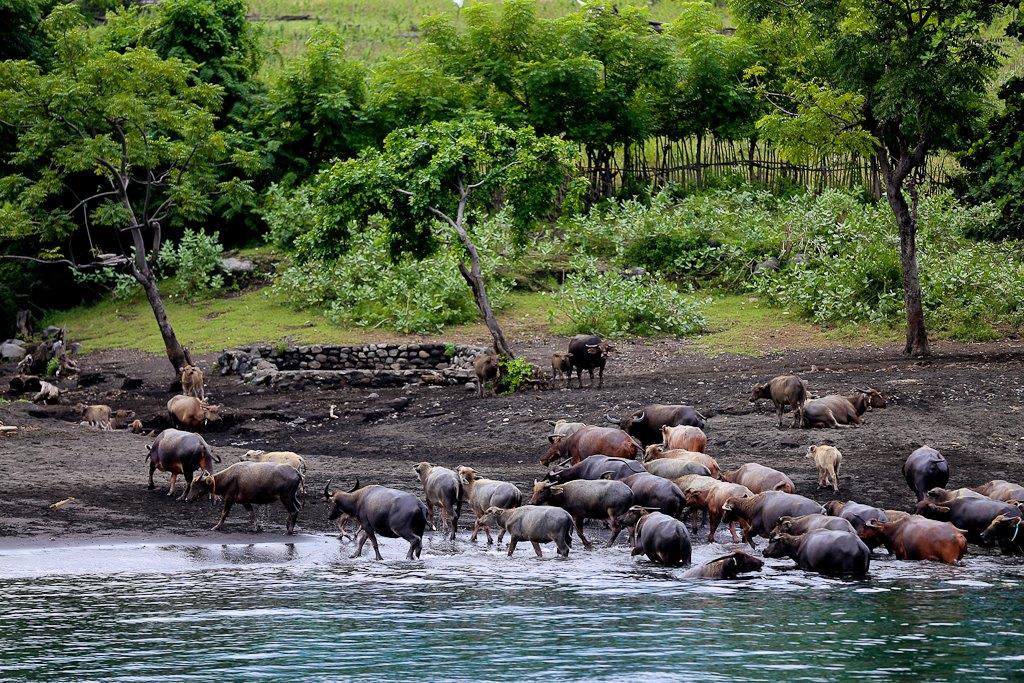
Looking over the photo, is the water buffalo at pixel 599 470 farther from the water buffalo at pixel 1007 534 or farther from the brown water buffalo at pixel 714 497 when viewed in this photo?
the water buffalo at pixel 1007 534

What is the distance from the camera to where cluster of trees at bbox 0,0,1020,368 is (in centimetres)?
2453

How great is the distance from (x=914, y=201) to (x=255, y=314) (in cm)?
1838

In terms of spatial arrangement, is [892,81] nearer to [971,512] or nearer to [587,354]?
[587,354]

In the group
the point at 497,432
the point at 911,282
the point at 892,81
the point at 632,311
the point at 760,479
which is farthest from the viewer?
the point at 632,311

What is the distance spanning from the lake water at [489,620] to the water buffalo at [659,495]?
2.64ft

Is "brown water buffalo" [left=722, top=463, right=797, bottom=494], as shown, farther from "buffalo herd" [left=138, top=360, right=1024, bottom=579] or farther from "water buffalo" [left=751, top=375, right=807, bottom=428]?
"water buffalo" [left=751, top=375, right=807, bottom=428]

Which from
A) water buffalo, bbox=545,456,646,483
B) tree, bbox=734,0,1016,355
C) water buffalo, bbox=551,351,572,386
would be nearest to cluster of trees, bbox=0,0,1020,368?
tree, bbox=734,0,1016,355

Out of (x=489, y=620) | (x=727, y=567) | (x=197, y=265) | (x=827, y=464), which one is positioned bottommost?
(x=489, y=620)

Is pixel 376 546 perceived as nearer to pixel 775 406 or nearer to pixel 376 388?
pixel 775 406

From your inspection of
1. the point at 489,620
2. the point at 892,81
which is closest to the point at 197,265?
the point at 892,81

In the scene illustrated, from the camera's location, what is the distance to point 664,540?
13.4 meters

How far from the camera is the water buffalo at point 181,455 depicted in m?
16.7

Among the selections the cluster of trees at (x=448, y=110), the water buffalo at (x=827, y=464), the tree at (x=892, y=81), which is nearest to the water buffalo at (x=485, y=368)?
the cluster of trees at (x=448, y=110)

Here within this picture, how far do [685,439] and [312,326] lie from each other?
18.3 m
